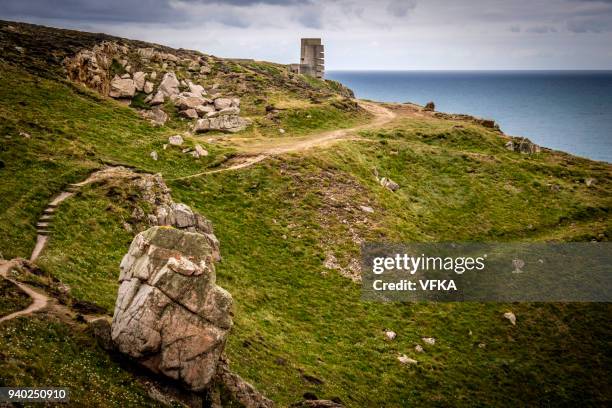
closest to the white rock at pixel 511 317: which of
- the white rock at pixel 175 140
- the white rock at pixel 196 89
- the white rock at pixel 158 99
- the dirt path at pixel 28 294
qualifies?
the dirt path at pixel 28 294

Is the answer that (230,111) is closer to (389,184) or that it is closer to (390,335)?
(389,184)

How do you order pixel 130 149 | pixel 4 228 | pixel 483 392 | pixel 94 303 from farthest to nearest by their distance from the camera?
pixel 130 149, pixel 483 392, pixel 4 228, pixel 94 303

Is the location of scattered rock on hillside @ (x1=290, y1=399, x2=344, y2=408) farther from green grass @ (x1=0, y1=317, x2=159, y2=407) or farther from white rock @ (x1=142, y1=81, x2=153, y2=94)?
white rock @ (x1=142, y1=81, x2=153, y2=94)

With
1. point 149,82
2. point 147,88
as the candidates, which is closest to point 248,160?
point 147,88

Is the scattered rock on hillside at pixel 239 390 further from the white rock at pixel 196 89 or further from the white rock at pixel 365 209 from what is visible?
the white rock at pixel 196 89

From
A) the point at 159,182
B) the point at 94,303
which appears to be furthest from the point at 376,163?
the point at 94,303

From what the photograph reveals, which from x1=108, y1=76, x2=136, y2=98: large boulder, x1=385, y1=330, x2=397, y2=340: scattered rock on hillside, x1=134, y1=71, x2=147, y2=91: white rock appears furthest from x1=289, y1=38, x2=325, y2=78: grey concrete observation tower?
x1=385, y1=330, x2=397, y2=340: scattered rock on hillside

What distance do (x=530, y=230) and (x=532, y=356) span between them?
23.6 meters

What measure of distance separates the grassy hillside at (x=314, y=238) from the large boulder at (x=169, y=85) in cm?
1032

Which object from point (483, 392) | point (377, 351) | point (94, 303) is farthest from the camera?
point (377, 351)

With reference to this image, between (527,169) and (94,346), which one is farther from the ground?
(527,169)

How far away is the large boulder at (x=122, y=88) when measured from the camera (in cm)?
7200

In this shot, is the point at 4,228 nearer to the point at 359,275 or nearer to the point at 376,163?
the point at 359,275

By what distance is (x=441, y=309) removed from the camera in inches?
1742
